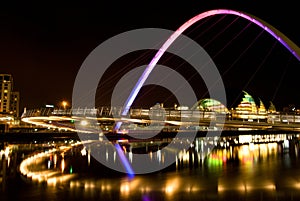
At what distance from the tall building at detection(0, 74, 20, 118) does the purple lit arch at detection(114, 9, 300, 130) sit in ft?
278

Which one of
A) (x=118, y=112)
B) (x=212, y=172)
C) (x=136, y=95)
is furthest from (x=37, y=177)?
(x=136, y=95)

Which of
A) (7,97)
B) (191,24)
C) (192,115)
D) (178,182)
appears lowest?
(178,182)

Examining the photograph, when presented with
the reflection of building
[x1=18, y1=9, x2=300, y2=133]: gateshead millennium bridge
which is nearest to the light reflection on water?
[x1=18, y1=9, x2=300, y2=133]: gateshead millennium bridge

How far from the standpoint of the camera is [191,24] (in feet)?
116

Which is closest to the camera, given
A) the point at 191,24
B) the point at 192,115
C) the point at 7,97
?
the point at 192,115

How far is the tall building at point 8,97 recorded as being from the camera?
116438 mm

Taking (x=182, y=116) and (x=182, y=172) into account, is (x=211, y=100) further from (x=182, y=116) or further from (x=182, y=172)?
(x=182, y=172)

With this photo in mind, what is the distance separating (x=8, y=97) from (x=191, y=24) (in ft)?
323

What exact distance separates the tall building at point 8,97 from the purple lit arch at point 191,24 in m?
84.7

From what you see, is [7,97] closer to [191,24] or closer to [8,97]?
[8,97]

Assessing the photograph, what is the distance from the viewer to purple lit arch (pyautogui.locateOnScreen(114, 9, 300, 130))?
22617 millimetres

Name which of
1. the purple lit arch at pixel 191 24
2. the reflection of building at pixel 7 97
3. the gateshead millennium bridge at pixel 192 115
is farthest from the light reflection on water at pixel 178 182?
the reflection of building at pixel 7 97

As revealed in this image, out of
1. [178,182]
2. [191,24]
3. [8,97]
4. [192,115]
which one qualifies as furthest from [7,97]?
[178,182]

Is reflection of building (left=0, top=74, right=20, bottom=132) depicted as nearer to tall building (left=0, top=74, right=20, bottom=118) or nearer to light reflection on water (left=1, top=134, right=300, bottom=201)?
tall building (left=0, top=74, right=20, bottom=118)
